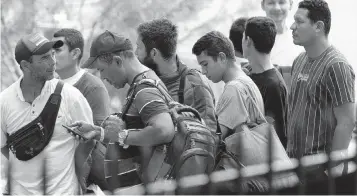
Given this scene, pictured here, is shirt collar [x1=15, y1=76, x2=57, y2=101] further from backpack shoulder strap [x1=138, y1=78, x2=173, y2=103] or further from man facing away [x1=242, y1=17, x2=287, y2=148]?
man facing away [x1=242, y1=17, x2=287, y2=148]

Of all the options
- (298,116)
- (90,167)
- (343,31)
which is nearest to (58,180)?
(90,167)

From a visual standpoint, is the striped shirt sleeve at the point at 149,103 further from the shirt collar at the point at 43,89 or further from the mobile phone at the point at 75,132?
the shirt collar at the point at 43,89

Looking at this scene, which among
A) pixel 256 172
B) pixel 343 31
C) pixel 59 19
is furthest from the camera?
pixel 59 19

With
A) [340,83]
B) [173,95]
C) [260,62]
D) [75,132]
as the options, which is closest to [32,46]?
[75,132]

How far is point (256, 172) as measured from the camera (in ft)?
14.9

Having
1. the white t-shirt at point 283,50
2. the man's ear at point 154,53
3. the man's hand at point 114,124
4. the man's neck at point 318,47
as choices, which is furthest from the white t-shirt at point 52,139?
the white t-shirt at point 283,50

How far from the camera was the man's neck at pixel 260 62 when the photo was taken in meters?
6.66

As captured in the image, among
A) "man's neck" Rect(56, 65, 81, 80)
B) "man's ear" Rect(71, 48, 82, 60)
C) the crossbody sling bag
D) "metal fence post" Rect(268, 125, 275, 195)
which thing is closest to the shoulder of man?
"man's neck" Rect(56, 65, 81, 80)

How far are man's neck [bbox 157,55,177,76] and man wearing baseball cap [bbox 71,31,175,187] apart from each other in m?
0.48

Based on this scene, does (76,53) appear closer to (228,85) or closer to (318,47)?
(228,85)

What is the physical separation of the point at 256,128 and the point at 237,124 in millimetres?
135

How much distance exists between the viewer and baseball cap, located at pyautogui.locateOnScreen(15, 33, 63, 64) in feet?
20.0

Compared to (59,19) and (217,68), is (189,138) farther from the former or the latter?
(59,19)

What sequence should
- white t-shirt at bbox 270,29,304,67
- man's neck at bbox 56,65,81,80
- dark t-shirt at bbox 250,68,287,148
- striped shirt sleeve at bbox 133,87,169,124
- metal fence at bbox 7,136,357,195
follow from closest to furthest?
metal fence at bbox 7,136,357,195
striped shirt sleeve at bbox 133,87,169,124
dark t-shirt at bbox 250,68,287,148
man's neck at bbox 56,65,81,80
white t-shirt at bbox 270,29,304,67
